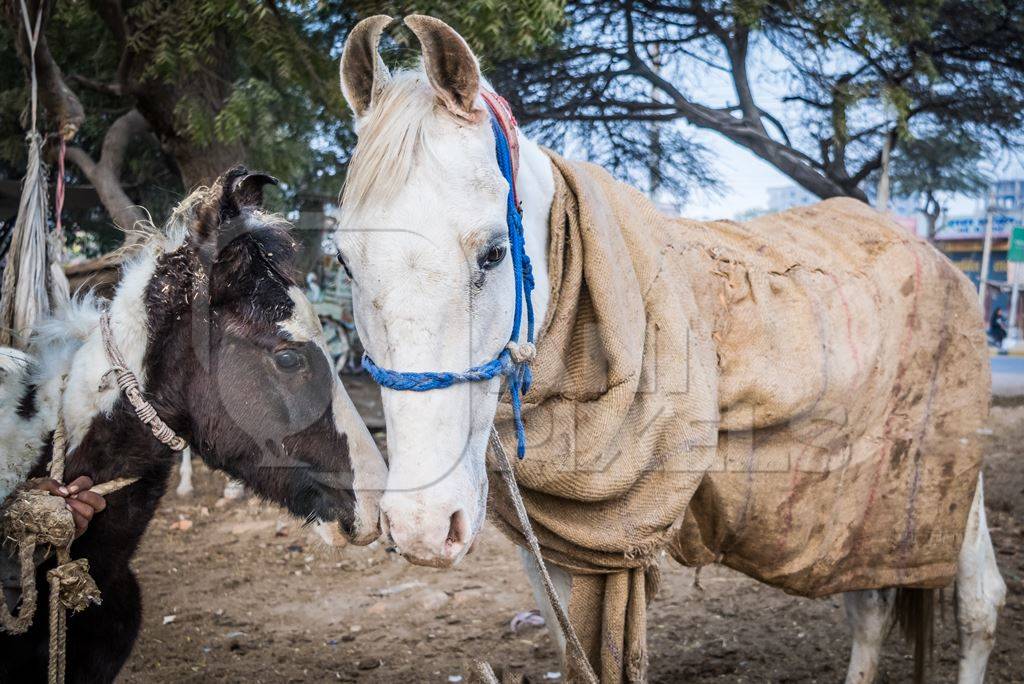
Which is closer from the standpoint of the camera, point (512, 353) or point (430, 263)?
point (430, 263)

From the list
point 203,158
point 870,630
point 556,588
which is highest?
point 203,158

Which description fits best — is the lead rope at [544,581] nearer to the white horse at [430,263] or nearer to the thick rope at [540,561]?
the thick rope at [540,561]

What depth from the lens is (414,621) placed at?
412 cm

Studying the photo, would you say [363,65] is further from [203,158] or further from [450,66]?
[203,158]

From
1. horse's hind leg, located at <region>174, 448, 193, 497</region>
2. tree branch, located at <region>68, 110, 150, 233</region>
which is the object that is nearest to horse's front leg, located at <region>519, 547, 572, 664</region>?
tree branch, located at <region>68, 110, 150, 233</region>

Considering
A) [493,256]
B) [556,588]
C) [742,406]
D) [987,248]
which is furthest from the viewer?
[987,248]

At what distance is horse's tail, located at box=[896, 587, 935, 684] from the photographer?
120 inches

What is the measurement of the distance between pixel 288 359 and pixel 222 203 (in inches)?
18.1

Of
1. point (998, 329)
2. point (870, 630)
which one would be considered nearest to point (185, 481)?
point (870, 630)

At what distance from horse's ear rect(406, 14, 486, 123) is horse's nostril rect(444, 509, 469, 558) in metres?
0.87

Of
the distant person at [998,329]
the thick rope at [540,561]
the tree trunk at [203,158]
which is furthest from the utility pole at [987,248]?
the thick rope at [540,561]

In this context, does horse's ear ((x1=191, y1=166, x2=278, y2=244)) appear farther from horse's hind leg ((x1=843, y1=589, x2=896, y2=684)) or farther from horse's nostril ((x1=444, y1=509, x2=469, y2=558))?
horse's hind leg ((x1=843, y1=589, x2=896, y2=684))

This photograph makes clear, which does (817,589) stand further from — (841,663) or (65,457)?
(65,457)

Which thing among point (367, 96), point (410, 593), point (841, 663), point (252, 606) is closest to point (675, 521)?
point (367, 96)
